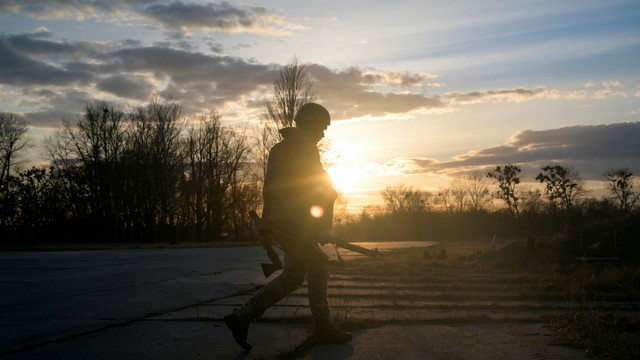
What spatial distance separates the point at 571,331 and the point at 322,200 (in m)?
2.35

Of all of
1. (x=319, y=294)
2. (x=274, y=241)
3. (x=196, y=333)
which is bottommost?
(x=196, y=333)

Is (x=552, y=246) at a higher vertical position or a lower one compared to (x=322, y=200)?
lower

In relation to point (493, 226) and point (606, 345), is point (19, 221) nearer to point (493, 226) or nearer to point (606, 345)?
point (493, 226)

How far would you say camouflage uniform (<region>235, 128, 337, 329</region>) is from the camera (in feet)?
15.1

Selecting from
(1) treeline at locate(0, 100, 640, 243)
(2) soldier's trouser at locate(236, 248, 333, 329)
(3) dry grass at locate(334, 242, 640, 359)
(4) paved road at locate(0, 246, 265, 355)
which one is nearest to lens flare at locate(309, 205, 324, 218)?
(2) soldier's trouser at locate(236, 248, 333, 329)

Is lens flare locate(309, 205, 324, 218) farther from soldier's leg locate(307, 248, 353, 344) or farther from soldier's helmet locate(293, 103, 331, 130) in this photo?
soldier's helmet locate(293, 103, 331, 130)

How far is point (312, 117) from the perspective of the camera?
497cm

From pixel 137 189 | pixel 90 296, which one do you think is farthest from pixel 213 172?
pixel 90 296

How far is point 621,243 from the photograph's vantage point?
1759 centimetres

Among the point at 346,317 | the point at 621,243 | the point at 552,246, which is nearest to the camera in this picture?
the point at 346,317

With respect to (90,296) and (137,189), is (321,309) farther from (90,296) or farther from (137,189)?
(137,189)

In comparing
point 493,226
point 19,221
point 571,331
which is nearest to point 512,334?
point 571,331

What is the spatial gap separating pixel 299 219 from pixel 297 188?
0.25 meters

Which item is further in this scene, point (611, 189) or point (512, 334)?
point (611, 189)
